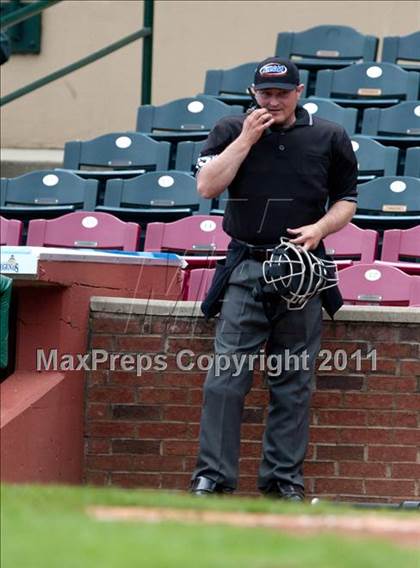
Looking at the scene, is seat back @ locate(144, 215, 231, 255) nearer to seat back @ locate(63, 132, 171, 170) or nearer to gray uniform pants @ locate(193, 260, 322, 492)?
seat back @ locate(63, 132, 171, 170)

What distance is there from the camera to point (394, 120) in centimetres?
1110

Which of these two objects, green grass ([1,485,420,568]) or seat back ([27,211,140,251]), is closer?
green grass ([1,485,420,568])

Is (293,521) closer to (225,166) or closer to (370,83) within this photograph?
(225,166)

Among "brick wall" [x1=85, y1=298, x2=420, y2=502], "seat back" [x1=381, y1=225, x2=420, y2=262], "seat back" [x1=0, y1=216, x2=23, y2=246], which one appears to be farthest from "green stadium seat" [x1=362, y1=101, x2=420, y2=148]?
"brick wall" [x1=85, y1=298, x2=420, y2=502]

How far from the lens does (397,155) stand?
10305 mm

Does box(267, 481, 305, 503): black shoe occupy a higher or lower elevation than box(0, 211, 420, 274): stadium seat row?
lower

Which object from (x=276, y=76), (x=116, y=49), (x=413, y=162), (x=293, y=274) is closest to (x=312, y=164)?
(x=276, y=76)

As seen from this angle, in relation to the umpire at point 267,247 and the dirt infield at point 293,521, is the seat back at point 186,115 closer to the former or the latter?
the umpire at point 267,247

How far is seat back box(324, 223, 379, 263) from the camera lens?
873 cm

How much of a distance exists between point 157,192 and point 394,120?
2103 millimetres

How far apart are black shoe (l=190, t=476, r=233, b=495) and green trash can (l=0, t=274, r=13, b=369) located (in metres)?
1.09

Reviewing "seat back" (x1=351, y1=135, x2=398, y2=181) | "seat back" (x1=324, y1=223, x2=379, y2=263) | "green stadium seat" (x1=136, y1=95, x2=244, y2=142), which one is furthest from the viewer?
"green stadium seat" (x1=136, y1=95, x2=244, y2=142)

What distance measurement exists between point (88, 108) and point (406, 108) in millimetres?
4109

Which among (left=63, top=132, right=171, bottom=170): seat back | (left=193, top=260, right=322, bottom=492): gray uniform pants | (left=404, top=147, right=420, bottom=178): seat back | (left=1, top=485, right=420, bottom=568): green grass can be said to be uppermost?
(left=63, top=132, right=171, bottom=170): seat back
